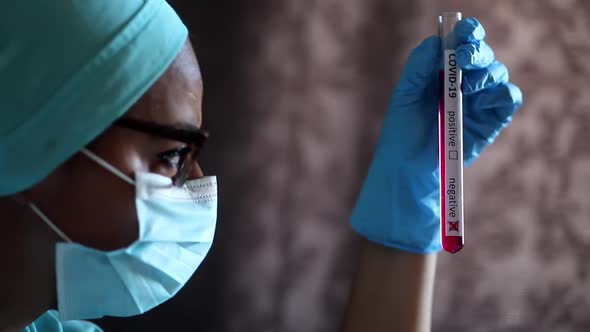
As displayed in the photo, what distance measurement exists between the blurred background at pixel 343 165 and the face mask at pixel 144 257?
0.28 m

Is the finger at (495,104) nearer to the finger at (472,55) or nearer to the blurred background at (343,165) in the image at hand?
the finger at (472,55)

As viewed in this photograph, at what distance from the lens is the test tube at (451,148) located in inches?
32.9

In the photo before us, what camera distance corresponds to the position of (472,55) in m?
0.86

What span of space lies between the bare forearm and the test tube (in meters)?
0.17

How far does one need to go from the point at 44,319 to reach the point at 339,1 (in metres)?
0.81

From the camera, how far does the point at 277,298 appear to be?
119 cm

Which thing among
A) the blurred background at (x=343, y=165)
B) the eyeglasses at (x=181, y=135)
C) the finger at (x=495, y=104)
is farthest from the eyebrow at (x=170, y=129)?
the finger at (x=495, y=104)

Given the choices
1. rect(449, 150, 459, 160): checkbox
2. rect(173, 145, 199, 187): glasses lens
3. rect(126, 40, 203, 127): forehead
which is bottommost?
rect(173, 145, 199, 187): glasses lens

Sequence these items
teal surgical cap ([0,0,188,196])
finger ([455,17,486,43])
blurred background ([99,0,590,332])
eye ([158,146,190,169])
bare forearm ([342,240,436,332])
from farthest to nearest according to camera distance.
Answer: blurred background ([99,0,590,332]) < bare forearm ([342,240,436,332]) < finger ([455,17,486,43]) < eye ([158,146,190,169]) < teal surgical cap ([0,0,188,196])

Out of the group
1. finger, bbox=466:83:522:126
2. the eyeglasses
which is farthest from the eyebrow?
finger, bbox=466:83:522:126

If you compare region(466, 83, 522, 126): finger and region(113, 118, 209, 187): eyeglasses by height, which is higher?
region(466, 83, 522, 126): finger

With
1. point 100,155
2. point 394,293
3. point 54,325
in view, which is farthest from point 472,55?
point 54,325

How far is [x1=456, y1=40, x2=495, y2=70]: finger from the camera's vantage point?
2.82 feet

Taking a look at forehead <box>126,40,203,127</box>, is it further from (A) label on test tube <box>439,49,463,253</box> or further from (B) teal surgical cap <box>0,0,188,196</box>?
(A) label on test tube <box>439,49,463,253</box>
